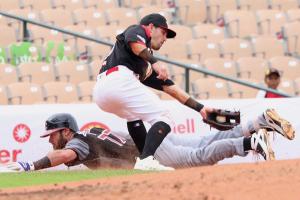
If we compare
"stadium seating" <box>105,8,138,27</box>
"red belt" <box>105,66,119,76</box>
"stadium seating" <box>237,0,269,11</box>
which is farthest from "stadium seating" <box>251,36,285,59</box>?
"red belt" <box>105,66,119,76</box>

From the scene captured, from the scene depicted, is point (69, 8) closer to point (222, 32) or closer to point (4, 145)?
point (222, 32)

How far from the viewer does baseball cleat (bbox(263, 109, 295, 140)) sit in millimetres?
8367

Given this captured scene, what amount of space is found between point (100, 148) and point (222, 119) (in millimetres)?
1190

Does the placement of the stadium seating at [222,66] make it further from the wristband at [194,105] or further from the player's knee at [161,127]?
the player's knee at [161,127]

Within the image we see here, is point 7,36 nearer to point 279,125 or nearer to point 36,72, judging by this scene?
point 36,72

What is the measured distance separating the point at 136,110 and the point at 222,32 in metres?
7.26

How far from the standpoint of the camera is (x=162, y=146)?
28.4ft

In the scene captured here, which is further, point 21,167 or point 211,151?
point 211,151

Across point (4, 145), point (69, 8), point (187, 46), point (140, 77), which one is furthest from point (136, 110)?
point (69, 8)

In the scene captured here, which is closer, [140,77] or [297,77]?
[140,77]

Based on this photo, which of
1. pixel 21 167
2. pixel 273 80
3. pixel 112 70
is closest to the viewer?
pixel 112 70

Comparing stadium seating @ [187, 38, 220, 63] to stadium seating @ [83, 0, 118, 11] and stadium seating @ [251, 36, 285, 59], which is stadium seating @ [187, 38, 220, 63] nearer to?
stadium seating @ [251, 36, 285, 59]

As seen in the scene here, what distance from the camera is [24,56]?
42.1 ft

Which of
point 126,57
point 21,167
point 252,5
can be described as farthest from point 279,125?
point 252,5
